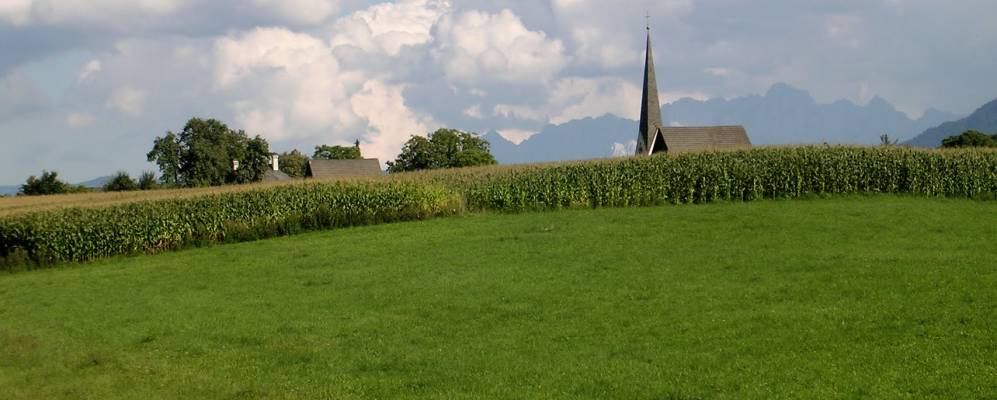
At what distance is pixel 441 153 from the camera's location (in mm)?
116312

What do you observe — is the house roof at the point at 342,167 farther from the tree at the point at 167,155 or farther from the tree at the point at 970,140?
the tree at the point at 970,140

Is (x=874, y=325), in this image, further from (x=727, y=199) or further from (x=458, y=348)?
(x=727, y=199)

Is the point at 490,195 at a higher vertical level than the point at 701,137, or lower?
lower

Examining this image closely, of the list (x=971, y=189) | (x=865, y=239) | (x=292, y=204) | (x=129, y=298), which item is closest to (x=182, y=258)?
(x=292, y=204)

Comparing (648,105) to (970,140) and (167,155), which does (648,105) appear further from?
(167,155)

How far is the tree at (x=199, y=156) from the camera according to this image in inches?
3145

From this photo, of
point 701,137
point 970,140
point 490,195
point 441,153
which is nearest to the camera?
point 490,195

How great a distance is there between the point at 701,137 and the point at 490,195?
2694cm

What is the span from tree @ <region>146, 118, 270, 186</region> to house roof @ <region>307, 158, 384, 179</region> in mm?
7744

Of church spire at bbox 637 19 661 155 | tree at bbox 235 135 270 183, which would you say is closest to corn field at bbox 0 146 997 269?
church spire at bbox 637 19 661 155

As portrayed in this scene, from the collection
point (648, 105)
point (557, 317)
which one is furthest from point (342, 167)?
point (557, 317)

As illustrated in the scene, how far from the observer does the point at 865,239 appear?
23844mm

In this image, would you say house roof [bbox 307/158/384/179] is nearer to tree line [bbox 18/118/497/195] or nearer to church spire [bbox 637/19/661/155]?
tree line [bbox 18/118/497/195]

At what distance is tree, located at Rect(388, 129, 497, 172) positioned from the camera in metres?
114
